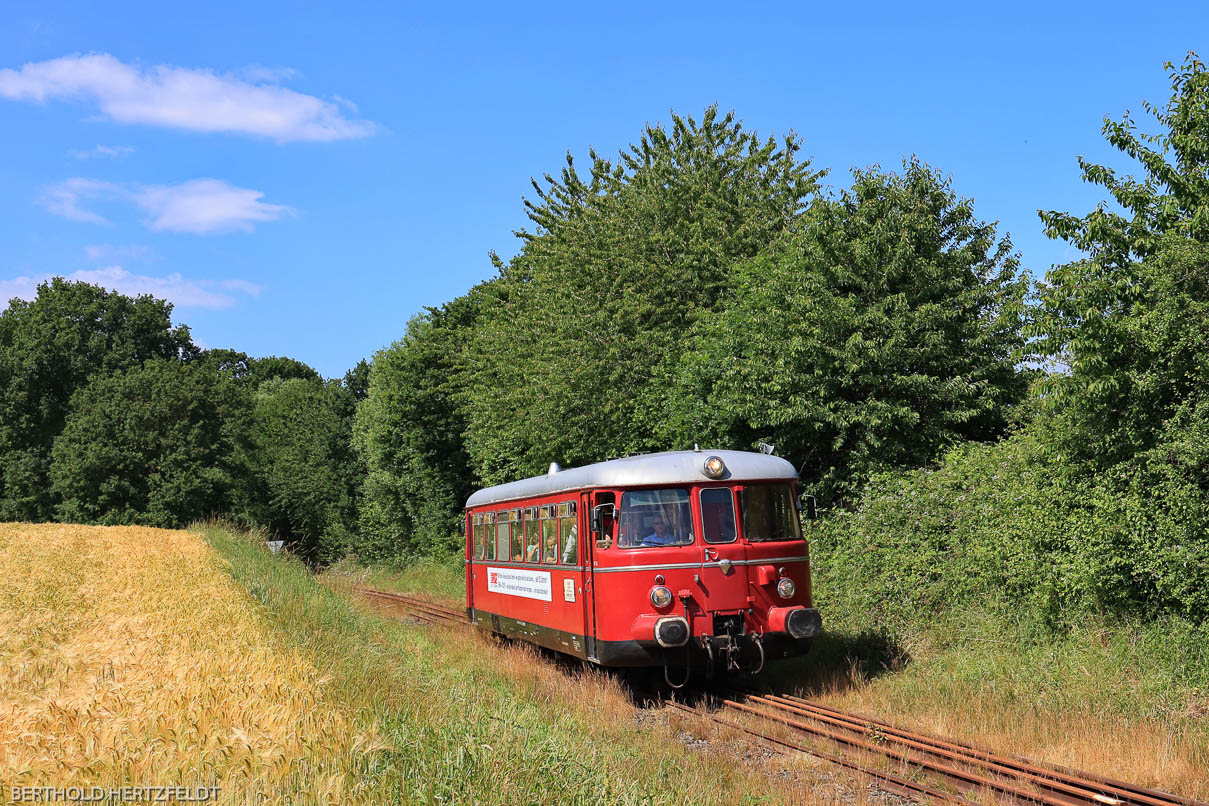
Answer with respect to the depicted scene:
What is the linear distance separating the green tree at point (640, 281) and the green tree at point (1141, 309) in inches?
529

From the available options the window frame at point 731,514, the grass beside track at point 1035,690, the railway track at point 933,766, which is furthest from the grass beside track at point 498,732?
the grass beside track at point 1035,690

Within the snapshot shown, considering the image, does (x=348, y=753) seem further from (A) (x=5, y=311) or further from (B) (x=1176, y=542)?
(A) (x=5, y=311)

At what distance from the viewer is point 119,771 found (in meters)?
4.21

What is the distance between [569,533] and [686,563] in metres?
2.02

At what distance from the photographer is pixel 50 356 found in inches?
2224

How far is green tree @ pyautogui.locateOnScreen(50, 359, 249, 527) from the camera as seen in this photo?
1924 inches

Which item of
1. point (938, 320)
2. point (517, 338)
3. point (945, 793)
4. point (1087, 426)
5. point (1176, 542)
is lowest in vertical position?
point (945, 793)

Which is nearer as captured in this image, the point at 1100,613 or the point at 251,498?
the point at 1100,613

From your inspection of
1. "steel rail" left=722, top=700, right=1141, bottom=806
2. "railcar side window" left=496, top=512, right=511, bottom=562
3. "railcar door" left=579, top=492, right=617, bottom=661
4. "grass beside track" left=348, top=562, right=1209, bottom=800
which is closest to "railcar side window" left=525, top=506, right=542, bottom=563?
"railcar side window" left=496, top=512, right=511, bottom=562

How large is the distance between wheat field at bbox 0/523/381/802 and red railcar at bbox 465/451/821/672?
4396 millimetres

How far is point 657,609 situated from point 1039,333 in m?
5.61

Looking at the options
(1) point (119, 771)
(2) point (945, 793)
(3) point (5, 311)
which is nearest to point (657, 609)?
(2) point (945, 793)

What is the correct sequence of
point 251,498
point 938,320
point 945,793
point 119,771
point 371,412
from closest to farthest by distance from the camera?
1. point 119,771
2. point 945,793
3. point 938,320
4. point 371,412
5. point 251,498

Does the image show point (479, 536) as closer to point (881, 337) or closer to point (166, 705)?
point (881, 337)
